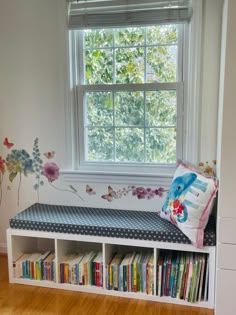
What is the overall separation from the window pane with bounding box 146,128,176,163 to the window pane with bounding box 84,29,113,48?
28.2 inches

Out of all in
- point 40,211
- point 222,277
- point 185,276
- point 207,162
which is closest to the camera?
point 222,277

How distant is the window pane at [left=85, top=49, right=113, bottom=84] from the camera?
2543 millimetres

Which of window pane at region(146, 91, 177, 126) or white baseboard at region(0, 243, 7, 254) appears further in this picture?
white baseboard at region(0, 243, 7, 254)

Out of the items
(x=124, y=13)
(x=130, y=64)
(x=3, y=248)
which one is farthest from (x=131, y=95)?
(x=3, y=248)

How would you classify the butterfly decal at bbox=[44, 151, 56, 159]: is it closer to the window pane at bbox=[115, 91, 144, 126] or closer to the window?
the window

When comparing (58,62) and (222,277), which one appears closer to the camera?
(222,277)

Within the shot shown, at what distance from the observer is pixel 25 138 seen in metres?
2.73

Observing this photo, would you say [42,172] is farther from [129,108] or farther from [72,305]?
[72,305]

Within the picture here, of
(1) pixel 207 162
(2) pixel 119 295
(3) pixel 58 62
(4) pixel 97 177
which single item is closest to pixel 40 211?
(4) pixel 97 177

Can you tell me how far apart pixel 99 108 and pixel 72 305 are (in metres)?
1.40

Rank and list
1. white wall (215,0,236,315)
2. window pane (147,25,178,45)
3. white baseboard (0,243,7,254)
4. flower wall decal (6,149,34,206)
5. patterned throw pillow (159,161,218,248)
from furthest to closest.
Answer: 1. white baseboard (0,243,7,254)
2. flower wall decal (6,149,34,206)
3. window pane (147,25,178,45)
4. patterned throw pillow (159,161,218,248)
5. white wall (215,0,236,315)

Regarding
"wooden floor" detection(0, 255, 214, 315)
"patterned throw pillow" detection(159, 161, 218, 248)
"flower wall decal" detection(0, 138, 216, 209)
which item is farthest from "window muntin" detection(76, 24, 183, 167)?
"wooden floor" detection(0, 255, 214, 315)

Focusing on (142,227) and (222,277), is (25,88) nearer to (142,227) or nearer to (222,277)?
(142,227)

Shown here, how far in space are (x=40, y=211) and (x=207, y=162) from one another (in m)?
1.29
